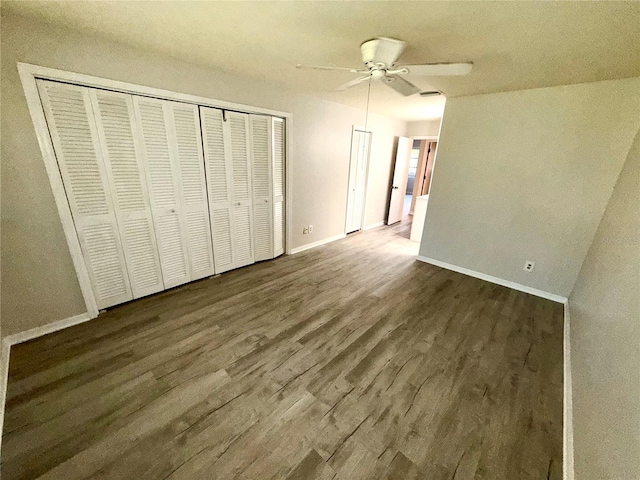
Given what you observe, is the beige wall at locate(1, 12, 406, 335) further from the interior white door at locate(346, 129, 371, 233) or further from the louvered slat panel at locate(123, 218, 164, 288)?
the interior white door at locate(346, 129, 371, 233)

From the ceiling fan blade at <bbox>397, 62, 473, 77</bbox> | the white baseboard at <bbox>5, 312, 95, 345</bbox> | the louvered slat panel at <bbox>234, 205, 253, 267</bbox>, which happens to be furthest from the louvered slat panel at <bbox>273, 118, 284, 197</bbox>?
the white baseboard at <bbox>5, 312, 95, 345</bbox>

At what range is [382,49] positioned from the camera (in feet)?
5.75

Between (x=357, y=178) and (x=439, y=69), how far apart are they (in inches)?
129

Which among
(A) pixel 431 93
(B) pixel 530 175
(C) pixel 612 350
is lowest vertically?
(C) pixel 612 350

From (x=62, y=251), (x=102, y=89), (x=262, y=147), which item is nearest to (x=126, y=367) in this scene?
(x=62, y=251)

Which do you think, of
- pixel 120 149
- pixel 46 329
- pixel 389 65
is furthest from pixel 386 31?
pixel 46 329

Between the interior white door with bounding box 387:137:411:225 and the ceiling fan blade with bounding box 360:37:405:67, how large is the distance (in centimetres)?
397

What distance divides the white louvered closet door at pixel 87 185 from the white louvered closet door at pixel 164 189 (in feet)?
1.12

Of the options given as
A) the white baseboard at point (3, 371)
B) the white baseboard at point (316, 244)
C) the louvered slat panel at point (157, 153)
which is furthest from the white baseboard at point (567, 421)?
the louvered slat panel at point (157, 153)

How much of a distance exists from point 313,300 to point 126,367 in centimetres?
166

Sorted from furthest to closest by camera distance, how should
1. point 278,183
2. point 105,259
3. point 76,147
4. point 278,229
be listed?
point 278,229
point 278,183
point 105,259
point 76,147

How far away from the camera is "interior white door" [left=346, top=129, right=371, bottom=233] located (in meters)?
4.68

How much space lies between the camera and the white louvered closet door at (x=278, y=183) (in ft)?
10.9

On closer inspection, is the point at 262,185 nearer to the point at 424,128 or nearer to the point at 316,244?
the point at 316,244
